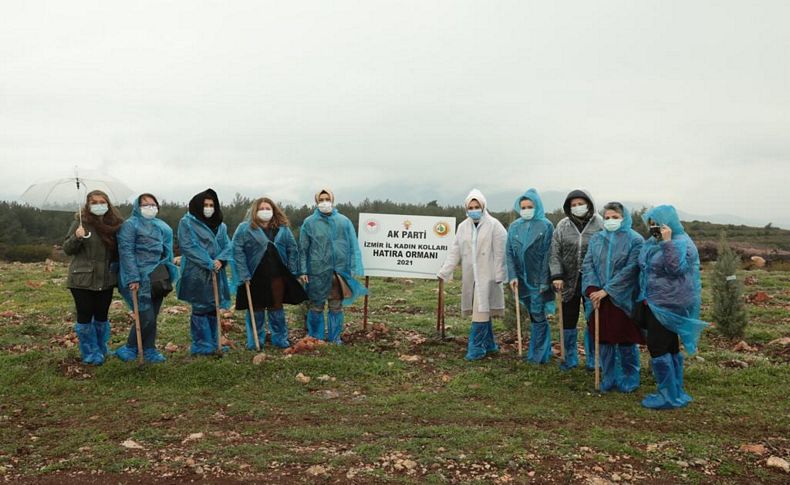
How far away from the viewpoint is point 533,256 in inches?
322

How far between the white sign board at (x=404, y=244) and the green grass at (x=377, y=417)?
1.18 meters

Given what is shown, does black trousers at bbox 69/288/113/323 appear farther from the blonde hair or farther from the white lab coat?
the white lab coat

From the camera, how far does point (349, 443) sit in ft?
17.8

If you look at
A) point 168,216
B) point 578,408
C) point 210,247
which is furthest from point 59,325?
point 168,216

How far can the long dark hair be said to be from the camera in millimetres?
7609

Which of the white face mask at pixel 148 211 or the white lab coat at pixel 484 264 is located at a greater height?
the white face mask at pixel 148 211

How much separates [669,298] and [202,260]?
580cm

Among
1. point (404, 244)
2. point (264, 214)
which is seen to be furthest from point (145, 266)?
point (404, 244)

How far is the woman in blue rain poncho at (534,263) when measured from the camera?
8.09m

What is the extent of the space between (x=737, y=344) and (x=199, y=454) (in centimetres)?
864

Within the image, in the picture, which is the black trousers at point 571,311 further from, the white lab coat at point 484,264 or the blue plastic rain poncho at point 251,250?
the blue plastic rain poncho at point 251,250

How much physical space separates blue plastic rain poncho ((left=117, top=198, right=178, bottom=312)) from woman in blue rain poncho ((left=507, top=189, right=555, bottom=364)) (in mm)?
4673

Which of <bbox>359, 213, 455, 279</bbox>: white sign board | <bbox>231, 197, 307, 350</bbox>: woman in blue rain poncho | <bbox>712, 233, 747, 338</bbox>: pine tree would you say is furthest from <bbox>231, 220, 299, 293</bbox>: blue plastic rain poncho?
<bbox>712, 233, 747, 338</bbox>: pine tree

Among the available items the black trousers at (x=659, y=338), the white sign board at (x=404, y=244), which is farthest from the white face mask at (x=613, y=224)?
the white sign board at (x=404, y=244)
